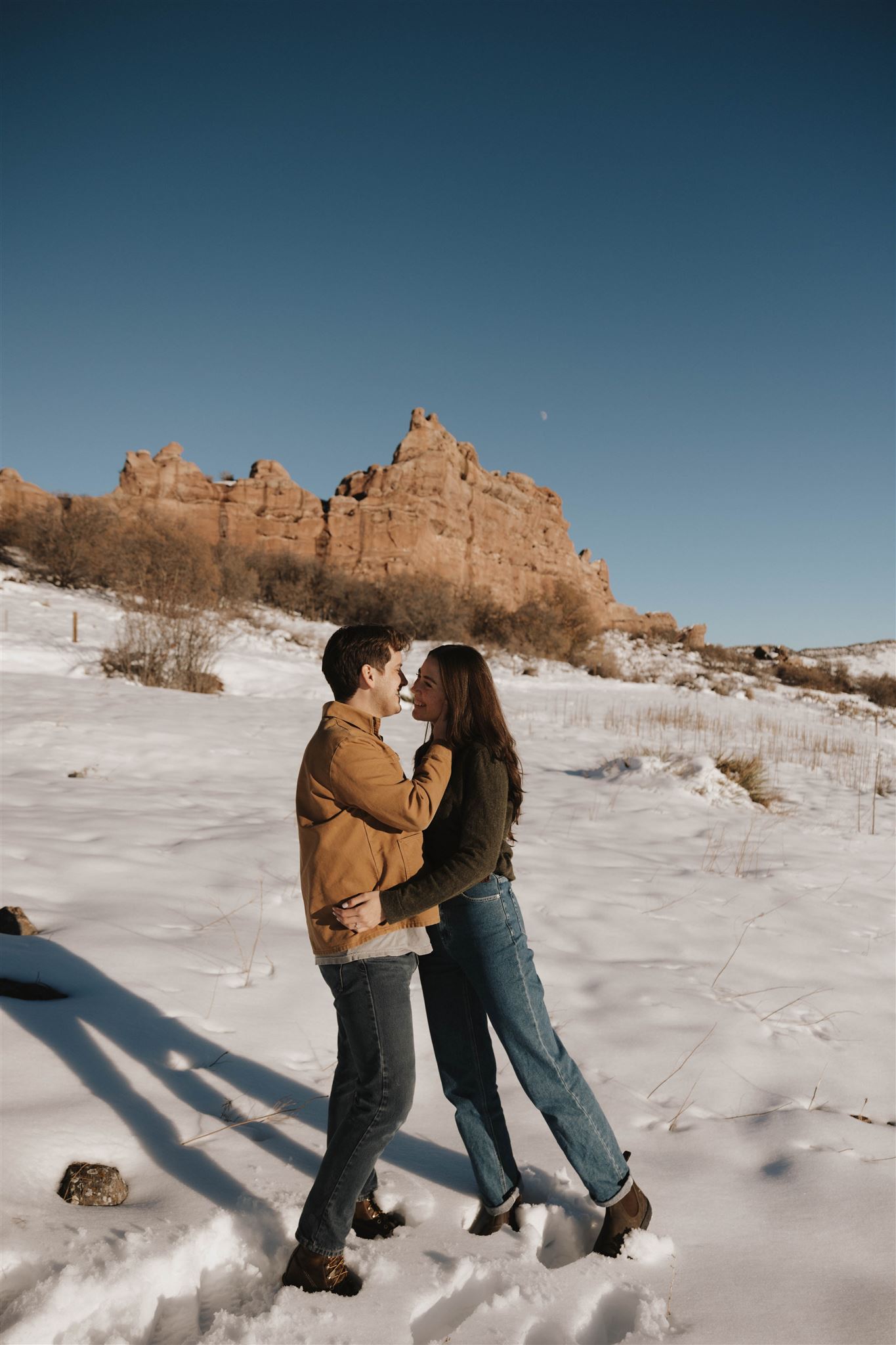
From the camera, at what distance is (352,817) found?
5.74 ft

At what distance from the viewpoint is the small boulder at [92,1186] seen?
186cm

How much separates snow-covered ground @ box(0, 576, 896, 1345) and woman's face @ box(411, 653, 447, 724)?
1429 mm

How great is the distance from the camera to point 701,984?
3.53 metres

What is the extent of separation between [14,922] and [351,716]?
2.52 meters

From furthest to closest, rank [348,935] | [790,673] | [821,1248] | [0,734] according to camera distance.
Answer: [790,673] → [0,734] → [821,1248] → [348,935]

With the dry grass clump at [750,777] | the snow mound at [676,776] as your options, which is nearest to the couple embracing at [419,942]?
the snow mound at [676,776]

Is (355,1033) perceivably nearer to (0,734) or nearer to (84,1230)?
(84,1230)

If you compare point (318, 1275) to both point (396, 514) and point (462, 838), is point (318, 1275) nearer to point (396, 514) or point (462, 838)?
point (462, 838)

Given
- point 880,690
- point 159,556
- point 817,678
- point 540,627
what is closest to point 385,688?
point 159,556

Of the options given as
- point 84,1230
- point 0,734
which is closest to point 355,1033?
point 84,1230

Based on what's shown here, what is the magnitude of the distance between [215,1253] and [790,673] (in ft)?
118

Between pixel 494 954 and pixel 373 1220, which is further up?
pixel 494 954

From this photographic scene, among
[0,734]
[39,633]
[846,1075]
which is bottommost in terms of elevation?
[846,1075]

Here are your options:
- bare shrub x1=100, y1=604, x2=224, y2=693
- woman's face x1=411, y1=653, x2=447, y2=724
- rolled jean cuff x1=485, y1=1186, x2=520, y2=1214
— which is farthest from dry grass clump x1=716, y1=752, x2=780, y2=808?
bare shrub x1=100, y1=604, x2=224, y2=693
